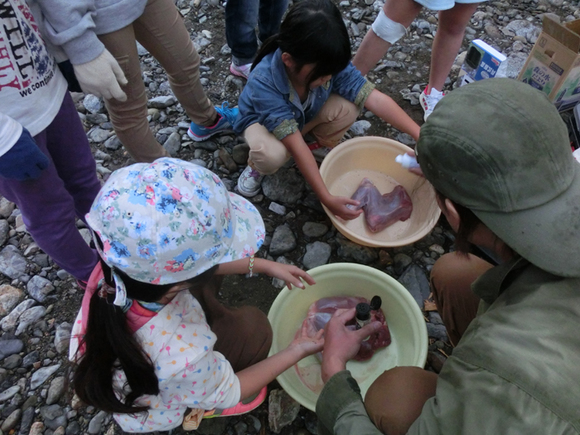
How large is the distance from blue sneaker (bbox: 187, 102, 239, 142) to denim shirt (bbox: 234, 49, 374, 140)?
0.46 metres

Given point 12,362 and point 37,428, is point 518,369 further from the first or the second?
point 12,362

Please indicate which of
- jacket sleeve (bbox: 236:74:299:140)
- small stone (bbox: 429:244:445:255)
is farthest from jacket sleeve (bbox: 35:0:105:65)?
small stone (bbox: 429:244:445:255)

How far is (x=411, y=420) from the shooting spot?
3.83 ft

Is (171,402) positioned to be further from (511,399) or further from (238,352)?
(511,399)

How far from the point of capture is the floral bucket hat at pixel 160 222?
3.07 feet

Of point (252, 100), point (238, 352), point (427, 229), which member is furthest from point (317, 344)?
point (252, 100)

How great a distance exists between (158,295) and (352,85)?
1500 millimetres

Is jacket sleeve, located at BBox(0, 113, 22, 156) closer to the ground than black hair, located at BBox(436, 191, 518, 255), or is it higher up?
closer to the ground

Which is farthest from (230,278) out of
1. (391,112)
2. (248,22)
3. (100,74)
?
(248,22)

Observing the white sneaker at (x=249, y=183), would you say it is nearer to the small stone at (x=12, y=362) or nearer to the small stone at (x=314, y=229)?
the small stone at (x=314, y=229)

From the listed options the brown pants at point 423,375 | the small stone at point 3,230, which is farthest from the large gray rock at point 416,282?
the small stone at point 3,230

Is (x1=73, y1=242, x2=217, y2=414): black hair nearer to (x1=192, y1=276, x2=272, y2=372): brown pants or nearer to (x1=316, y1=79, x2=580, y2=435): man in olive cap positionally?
(x1=192, y1=276, x2=272, y2=372): brown pants

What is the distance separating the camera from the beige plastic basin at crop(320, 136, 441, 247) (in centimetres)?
208

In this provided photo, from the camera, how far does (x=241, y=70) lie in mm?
2752
